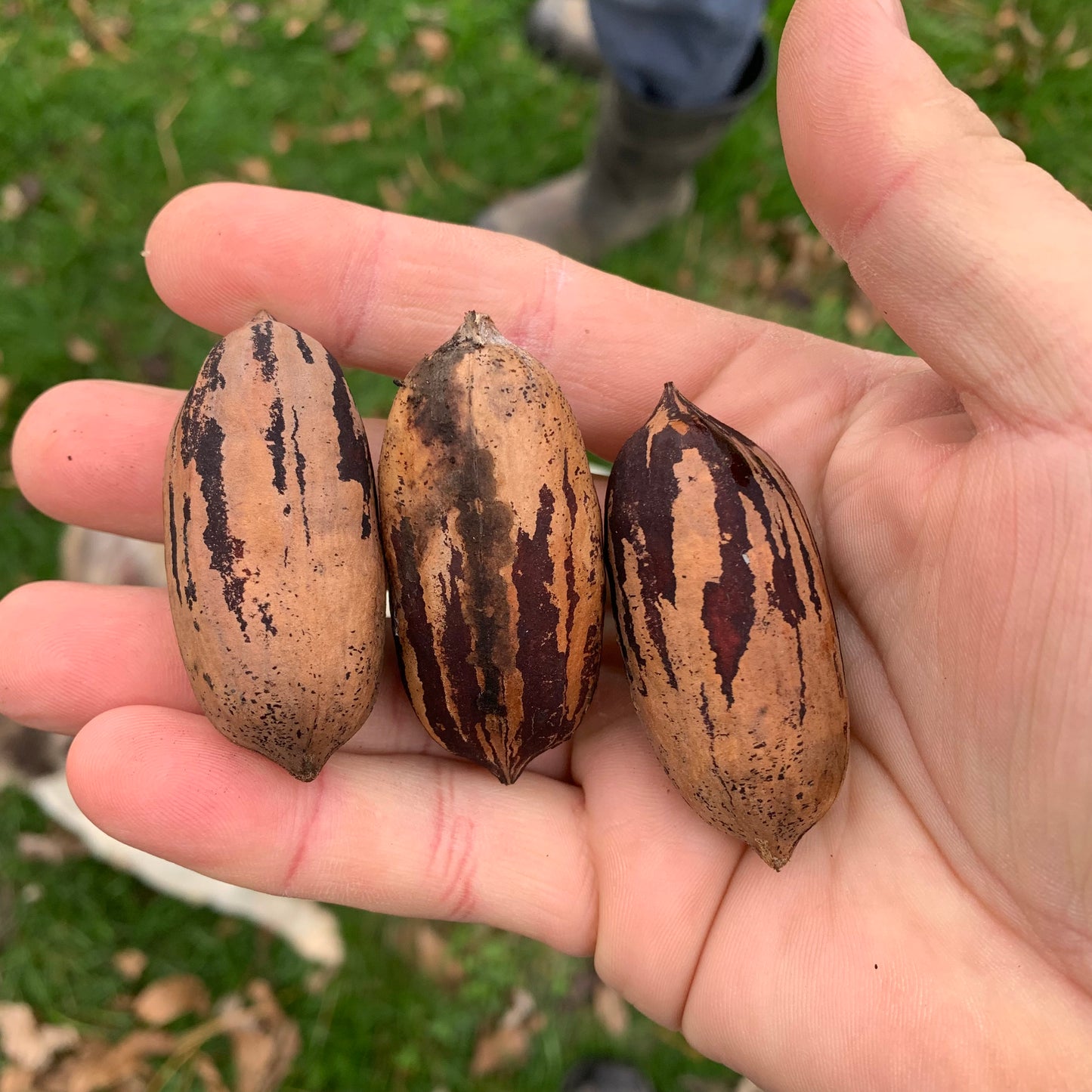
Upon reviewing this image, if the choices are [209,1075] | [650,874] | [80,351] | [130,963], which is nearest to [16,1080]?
[130,963]

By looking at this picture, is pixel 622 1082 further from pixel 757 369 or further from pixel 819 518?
pixel 757 369

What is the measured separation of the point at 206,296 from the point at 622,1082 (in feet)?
11.3

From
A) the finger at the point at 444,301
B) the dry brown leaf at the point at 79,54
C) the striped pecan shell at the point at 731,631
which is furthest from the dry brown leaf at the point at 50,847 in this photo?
the dry brown leaf at the point at 79,54

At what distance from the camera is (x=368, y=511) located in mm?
2521

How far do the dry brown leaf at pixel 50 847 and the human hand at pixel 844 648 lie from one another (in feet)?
4.81

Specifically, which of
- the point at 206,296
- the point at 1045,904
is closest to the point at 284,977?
the point at 206,296

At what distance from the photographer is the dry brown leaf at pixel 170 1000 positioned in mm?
4008

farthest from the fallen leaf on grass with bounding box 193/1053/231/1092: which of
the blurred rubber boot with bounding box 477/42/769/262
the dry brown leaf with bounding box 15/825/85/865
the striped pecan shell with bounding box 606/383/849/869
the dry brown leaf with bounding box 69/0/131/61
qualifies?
the dry brown leaf with bounding box 69/0/131/61

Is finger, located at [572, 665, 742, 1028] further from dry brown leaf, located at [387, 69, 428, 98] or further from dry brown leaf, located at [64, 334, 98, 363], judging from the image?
dry brown leaf, located at [387, 69, 428, 98]

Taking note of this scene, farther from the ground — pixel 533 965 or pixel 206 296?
pixel 206 296

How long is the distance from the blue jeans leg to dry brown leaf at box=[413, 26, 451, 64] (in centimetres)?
156

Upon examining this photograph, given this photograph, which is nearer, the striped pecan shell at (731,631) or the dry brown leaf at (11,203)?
the striped pecan shell at (731,631)

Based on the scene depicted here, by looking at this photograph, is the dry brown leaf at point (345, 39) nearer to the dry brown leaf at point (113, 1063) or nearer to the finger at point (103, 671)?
the finger at point (103, 671)

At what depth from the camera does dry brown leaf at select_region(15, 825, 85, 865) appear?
4.18 m
